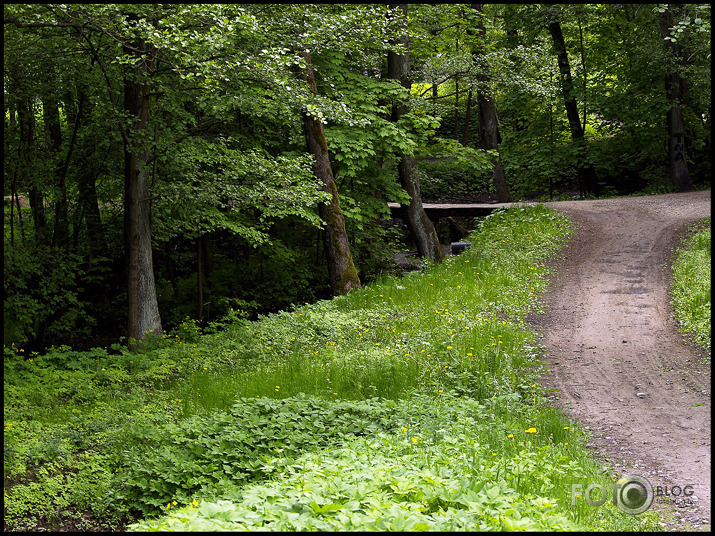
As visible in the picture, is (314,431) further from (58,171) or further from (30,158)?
(58,171)

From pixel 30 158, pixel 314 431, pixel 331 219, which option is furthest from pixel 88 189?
pixel 314 431

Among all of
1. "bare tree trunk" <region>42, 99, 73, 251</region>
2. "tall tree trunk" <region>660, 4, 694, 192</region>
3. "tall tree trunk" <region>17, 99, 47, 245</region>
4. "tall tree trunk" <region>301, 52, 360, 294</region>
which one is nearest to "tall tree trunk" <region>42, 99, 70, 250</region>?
"bare tree trunk" <region>42, 99, 73, 251</region>

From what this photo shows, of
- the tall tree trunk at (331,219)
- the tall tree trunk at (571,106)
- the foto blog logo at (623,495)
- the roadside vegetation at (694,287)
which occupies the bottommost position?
the foto blog logo at (623,495)

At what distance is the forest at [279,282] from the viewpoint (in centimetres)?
439

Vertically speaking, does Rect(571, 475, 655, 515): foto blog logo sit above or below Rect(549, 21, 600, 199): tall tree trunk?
below

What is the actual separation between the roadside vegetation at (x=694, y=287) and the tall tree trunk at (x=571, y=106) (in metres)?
10.7

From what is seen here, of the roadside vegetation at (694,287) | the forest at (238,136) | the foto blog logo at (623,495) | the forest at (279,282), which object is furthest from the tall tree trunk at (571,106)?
the foto blog logo at (623,495)

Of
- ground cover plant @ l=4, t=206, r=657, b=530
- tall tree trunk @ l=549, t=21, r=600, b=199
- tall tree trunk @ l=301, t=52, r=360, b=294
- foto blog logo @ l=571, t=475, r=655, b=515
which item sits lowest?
foto blog logo @ l=571, t=475, r=655, b=515

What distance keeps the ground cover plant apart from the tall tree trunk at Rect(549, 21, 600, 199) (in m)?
14.1

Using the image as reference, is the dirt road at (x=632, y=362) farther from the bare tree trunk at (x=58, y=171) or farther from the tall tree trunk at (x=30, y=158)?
the tall tree trunk at (x=30, y=158)

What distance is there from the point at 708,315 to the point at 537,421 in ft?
12.6

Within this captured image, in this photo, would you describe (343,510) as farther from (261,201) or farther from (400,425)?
(261,201)

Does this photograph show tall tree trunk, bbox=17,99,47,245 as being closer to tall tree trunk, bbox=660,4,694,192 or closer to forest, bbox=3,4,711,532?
forest, bbox=3,4,711,532

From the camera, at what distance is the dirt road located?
5.02 metres
